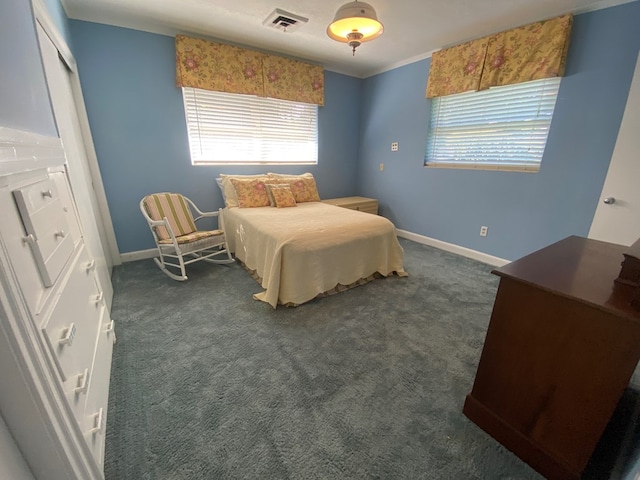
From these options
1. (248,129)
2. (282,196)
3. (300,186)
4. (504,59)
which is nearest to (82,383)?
(282,196)

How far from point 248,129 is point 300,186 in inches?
40.2

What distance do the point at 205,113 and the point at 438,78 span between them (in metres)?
2.87

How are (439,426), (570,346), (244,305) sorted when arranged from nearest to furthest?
1. (570,346)
2. (439,426)
3. (244,305)

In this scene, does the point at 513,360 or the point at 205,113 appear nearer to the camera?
the point at 513,360

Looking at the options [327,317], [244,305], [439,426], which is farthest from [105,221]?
[439,426]

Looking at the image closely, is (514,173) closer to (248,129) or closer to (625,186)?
(625,186)

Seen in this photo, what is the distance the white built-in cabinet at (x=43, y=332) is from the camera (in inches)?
27.5

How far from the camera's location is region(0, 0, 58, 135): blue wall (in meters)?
0.99

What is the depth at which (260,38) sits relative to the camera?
3027mm

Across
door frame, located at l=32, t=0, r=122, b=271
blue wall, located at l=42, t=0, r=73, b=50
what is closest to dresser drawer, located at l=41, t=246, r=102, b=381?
door frame, located at l=32, t=0, r=122, b=271

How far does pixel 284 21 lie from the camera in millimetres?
2514

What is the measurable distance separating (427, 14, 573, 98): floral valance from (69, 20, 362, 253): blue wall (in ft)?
9.50

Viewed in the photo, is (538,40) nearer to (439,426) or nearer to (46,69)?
(439,426)

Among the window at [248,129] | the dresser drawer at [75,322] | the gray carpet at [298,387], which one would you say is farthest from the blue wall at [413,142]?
the dresser drawer at [75,322]
